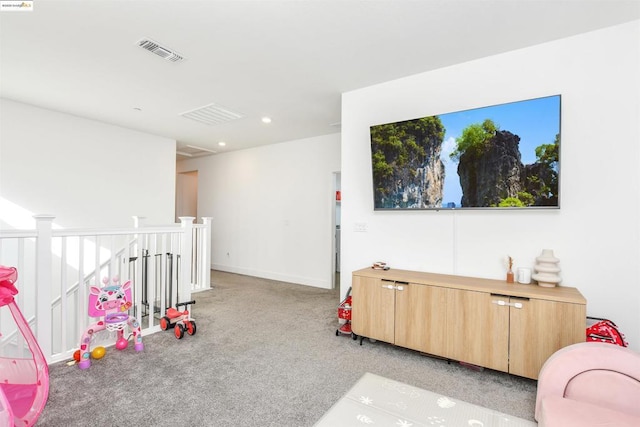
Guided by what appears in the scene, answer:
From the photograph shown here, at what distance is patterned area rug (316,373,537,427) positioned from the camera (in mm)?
1603

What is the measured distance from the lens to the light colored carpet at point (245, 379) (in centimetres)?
192

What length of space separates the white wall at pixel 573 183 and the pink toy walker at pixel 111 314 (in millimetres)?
2677

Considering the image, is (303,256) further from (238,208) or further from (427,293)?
(427,293)

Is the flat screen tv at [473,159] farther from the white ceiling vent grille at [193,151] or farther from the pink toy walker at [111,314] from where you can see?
the white ceiling vent grille at [193,151]

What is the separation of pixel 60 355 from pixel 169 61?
2.81 meters

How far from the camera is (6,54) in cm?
284

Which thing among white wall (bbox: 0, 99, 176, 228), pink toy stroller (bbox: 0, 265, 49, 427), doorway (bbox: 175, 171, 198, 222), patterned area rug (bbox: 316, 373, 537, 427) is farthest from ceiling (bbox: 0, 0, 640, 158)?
doorway (bbox: 175, 171, 198, 222)

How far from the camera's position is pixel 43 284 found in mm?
2496

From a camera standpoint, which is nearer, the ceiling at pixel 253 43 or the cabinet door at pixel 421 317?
the ceiling at pixel 253 43

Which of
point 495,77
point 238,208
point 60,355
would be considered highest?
point 495,77

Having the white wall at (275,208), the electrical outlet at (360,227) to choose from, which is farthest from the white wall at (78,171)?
the electrical outlet at (360,227)

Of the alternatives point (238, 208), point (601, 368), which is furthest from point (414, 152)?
point (238, 208)

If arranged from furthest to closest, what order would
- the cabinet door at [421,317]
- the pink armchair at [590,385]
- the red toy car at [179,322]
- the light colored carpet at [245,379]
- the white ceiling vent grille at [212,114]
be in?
the white ceiling vent grille at [212,114]
the red toy car at [179,322]
the cabinet door at [421,317]
the light colored carpet at [245,379]
the pink armchair at [590,385]

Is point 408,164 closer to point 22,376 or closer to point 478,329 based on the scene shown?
point 478,329
